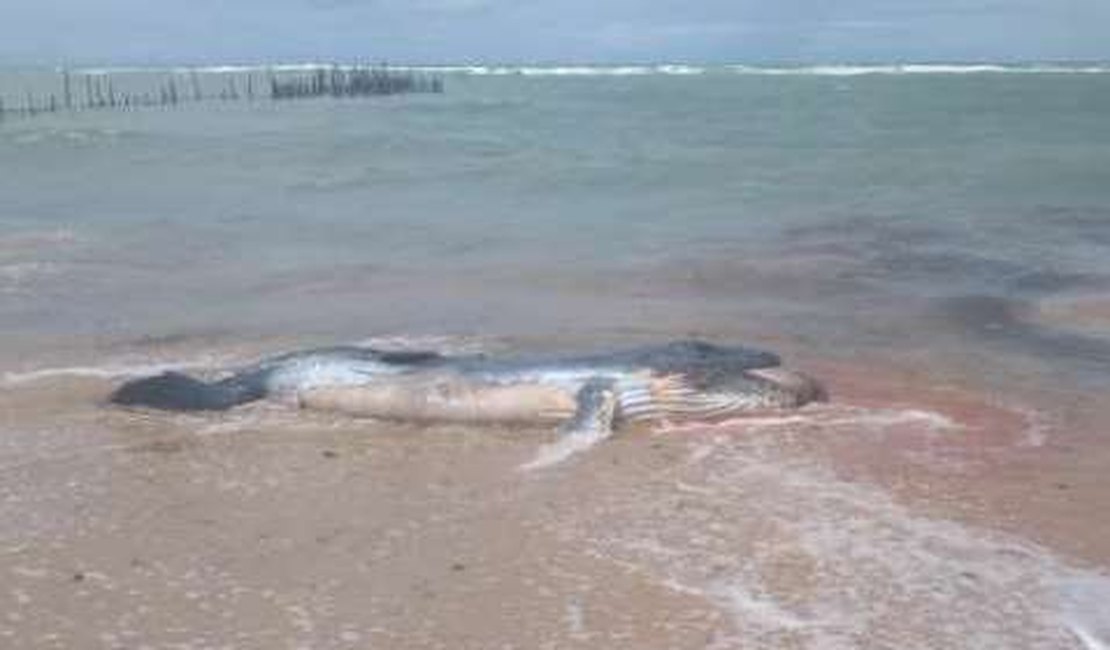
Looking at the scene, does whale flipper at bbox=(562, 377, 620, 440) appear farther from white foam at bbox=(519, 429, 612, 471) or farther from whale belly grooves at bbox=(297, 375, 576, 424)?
whale belly grooves at bbox=(297, 375, 576, 424)

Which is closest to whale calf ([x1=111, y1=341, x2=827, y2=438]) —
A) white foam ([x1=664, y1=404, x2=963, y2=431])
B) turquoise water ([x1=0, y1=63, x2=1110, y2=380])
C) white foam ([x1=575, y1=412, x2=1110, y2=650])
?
white foam ([x1=664, y1=404, x2=963, y2=431])

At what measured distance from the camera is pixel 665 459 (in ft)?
35.2

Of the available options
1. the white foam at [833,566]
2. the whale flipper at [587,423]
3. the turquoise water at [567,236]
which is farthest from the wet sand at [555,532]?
the turquoise water at [567,236]

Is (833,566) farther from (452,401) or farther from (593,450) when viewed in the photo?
(452,401)

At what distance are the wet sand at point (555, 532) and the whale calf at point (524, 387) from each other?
0.21m

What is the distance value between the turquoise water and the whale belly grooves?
390 centimetres

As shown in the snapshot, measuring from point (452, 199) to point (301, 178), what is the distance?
6762 millimetres

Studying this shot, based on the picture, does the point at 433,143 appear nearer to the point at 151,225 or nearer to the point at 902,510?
the point at 151,225

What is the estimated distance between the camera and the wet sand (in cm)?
772

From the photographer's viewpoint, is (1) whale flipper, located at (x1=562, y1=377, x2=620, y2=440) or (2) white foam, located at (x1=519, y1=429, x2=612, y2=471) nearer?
(2) white foam, located at (x1=519, y1=429, x2=612, y2=471)

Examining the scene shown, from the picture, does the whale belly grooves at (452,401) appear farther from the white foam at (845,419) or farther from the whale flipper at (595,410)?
the white foam at (845,419)

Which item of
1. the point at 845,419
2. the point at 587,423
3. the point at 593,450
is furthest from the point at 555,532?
the point at 845,419

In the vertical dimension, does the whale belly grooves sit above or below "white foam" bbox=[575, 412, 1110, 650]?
above

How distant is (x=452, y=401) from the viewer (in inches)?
463
